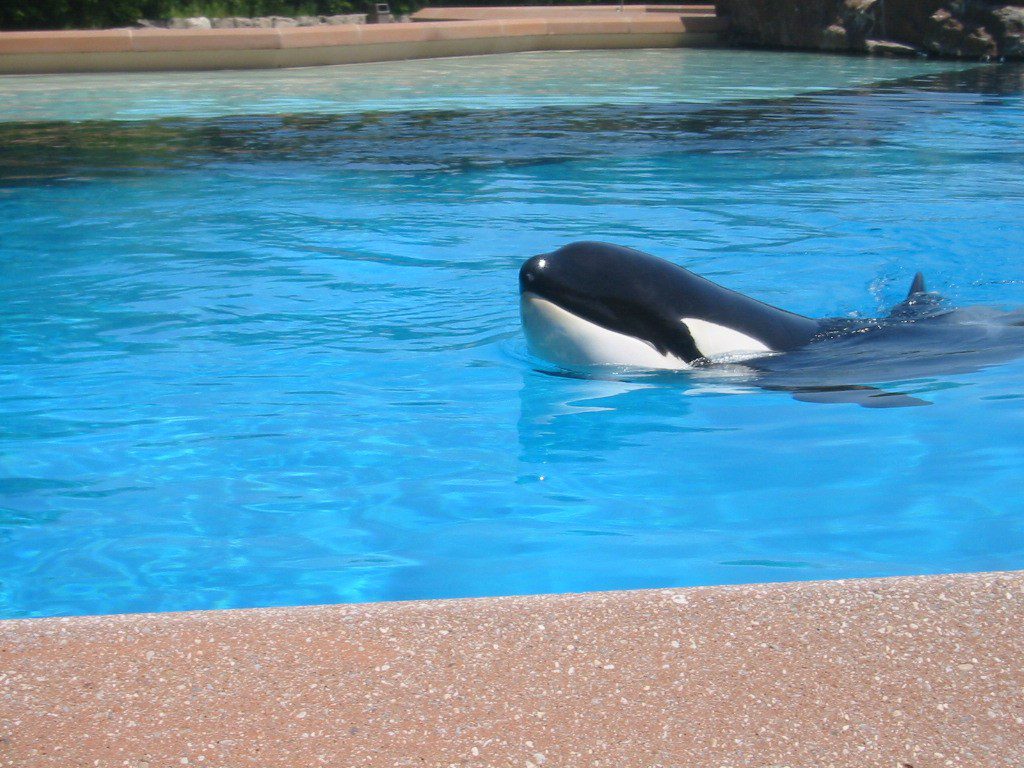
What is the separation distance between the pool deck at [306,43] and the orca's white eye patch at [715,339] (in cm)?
1495

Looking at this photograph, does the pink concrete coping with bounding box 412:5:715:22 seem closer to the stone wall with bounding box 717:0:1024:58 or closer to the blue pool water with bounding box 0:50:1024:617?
the stone wall with bounding box 717:0:1024:58

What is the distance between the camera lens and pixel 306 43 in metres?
18.1

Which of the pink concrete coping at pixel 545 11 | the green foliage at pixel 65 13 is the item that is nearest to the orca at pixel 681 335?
the green foliage at pixel 65 13

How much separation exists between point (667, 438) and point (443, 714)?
218 cm

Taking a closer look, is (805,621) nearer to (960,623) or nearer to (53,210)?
(960,623)

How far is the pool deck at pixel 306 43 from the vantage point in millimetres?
17234

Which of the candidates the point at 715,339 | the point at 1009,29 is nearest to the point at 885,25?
the point at 1009,29

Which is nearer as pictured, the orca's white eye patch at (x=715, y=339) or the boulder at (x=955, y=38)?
the orca's white eye patch at (x=715, y=339)

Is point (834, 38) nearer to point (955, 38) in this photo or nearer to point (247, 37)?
point (955, 38)

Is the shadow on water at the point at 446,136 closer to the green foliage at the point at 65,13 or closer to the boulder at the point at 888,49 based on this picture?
the boulder at the point at 888,49

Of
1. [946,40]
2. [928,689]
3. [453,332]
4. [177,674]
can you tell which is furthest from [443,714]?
[946,40]

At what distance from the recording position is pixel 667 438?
3.91 meters

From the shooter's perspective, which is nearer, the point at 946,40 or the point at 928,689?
the point at 928,689

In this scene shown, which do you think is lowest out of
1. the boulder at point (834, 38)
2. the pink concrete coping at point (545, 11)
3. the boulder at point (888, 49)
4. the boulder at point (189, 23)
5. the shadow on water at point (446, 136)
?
the shadow on water at point (446, 136)
